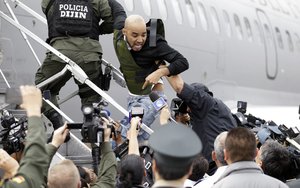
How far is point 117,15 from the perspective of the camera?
28.3ft

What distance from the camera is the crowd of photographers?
388 centimetres

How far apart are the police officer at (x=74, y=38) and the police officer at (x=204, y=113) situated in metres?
1.26

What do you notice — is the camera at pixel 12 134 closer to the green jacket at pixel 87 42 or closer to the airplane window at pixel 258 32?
the green jacket at pixel 87 42

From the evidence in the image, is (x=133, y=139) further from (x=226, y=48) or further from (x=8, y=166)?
(x=226, y=48)

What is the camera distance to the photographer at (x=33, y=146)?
461cm

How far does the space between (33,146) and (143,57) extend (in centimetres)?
353

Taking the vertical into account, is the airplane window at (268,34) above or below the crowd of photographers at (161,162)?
below

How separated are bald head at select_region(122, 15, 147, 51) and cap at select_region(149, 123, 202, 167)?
12.5 feet

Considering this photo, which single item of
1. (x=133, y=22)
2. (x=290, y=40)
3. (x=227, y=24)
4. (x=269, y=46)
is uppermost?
(x=133, y=22)

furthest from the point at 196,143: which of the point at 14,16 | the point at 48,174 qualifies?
the point at 14,16

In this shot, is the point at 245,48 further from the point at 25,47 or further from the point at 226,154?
the point at 226,154

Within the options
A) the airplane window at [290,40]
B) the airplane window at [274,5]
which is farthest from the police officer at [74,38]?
the airplane window at [290,40]

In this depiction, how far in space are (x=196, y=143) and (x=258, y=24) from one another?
14.1m

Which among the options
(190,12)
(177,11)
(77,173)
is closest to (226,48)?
(190,12)
